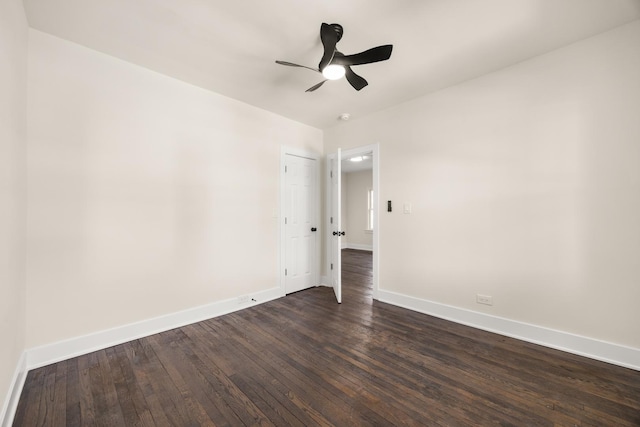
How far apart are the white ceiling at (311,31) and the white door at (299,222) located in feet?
4.90

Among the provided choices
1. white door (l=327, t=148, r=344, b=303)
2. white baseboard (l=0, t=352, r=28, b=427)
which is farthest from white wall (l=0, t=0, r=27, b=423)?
white door (l=327, t=148, r=344, b=303)

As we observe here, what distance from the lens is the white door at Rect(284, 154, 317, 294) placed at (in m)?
3.90

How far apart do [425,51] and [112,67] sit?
2.99m

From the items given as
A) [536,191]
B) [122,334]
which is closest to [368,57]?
[536,191]

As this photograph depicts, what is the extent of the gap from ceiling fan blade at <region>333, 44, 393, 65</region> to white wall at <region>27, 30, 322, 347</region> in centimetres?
184

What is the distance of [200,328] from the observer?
2.72 m

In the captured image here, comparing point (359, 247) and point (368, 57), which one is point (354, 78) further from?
point (359, 247)

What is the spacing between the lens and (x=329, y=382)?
6.04 ft

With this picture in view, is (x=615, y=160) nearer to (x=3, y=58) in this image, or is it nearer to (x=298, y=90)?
(x=298, y=90)

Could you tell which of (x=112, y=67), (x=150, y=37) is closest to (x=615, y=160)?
(x=150, y=37)

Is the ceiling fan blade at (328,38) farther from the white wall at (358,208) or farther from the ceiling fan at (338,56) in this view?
the white wall at (358,208)

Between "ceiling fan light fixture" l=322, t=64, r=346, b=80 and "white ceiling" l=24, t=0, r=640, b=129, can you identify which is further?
"ceiling fan light fixture" l=322, t=64, r=346, b=80

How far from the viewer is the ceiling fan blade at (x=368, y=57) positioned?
184 centimetres

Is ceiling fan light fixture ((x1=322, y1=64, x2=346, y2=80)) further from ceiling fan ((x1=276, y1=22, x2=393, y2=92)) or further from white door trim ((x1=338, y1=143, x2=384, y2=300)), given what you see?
white door trim ((x1=338, y1=143, x2=384, y2=300))
